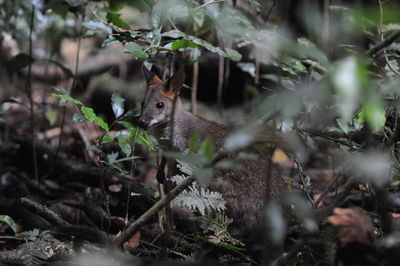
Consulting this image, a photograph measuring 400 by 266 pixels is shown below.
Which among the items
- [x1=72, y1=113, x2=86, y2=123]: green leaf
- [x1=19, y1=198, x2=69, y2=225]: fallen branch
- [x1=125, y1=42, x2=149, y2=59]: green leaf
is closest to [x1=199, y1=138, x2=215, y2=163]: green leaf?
[x1=125, y1=42, x2=149, y2=59]: green leaf

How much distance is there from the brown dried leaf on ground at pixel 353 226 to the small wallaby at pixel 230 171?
145 cm

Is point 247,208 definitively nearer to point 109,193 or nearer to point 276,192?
point 276,192

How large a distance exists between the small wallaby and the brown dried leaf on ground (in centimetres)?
145

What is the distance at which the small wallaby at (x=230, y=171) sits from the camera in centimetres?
392

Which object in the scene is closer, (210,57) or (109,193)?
(109,193)

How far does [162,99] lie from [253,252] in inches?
88.5

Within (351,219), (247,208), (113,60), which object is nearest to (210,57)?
(113,60)

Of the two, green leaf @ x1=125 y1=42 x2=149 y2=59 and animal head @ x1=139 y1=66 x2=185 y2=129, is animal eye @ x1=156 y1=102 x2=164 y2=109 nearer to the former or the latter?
animal head @ x1=139 y1=66 x2=185 y2=129

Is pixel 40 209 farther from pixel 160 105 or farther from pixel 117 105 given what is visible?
pixel 160 105

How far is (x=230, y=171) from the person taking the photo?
13.6ft

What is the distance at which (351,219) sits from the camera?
1957 millimetres

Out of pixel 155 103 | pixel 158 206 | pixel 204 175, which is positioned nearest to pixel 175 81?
pixel 155 103

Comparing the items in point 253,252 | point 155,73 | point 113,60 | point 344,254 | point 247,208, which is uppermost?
point 344,254

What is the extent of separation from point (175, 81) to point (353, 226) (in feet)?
8.97
